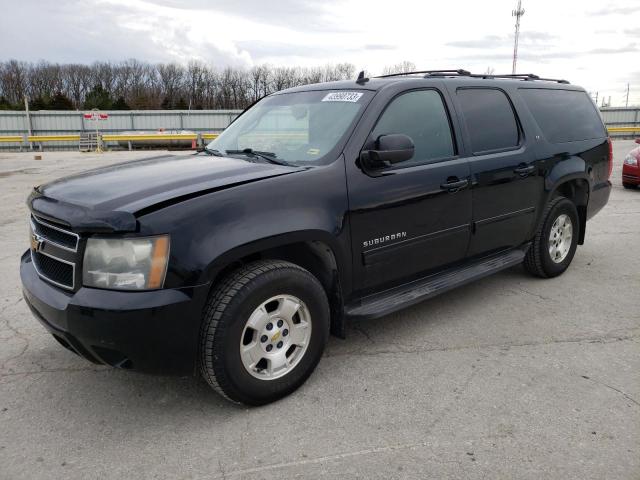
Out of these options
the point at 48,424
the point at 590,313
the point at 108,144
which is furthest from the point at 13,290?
the point at 108,144

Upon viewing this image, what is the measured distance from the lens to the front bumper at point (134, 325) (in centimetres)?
252

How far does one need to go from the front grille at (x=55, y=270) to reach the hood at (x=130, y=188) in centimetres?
24

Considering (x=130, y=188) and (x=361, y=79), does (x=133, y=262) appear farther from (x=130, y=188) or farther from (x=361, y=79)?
(x=361, y=79)

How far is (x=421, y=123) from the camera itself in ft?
12.5

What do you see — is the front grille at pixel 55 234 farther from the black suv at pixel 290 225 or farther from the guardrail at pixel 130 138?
the guardrail at pixel 130 138

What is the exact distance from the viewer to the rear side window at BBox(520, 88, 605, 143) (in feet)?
16.0

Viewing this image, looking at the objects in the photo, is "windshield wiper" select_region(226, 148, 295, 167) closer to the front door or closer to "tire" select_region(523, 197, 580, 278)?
the front door

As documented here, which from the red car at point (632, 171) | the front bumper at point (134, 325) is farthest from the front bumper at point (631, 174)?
the front bumper at point (134, 325)

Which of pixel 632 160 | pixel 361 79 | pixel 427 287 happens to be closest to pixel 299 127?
pixel 361 79

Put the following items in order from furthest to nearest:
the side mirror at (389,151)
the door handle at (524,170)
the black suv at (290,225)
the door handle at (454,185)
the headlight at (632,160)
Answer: the headlight at (632,160)
the door handle at (524,170)
the door handle at (454,185)
the side mirror at (389,151)
the black suv at (290,225)

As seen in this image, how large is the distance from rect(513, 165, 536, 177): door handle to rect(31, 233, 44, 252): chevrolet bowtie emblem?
11.5 ft

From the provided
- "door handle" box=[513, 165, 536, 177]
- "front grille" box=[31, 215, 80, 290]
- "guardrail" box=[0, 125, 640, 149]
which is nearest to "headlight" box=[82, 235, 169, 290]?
"front grille" box=[31, 215, 80, 290]

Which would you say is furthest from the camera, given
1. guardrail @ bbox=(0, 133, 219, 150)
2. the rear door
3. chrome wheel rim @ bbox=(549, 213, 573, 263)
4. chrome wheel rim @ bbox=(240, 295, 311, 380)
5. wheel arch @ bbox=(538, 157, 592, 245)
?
guardrail @ bbox=(0, 133, 219, 150)

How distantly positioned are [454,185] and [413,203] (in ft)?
1.47
